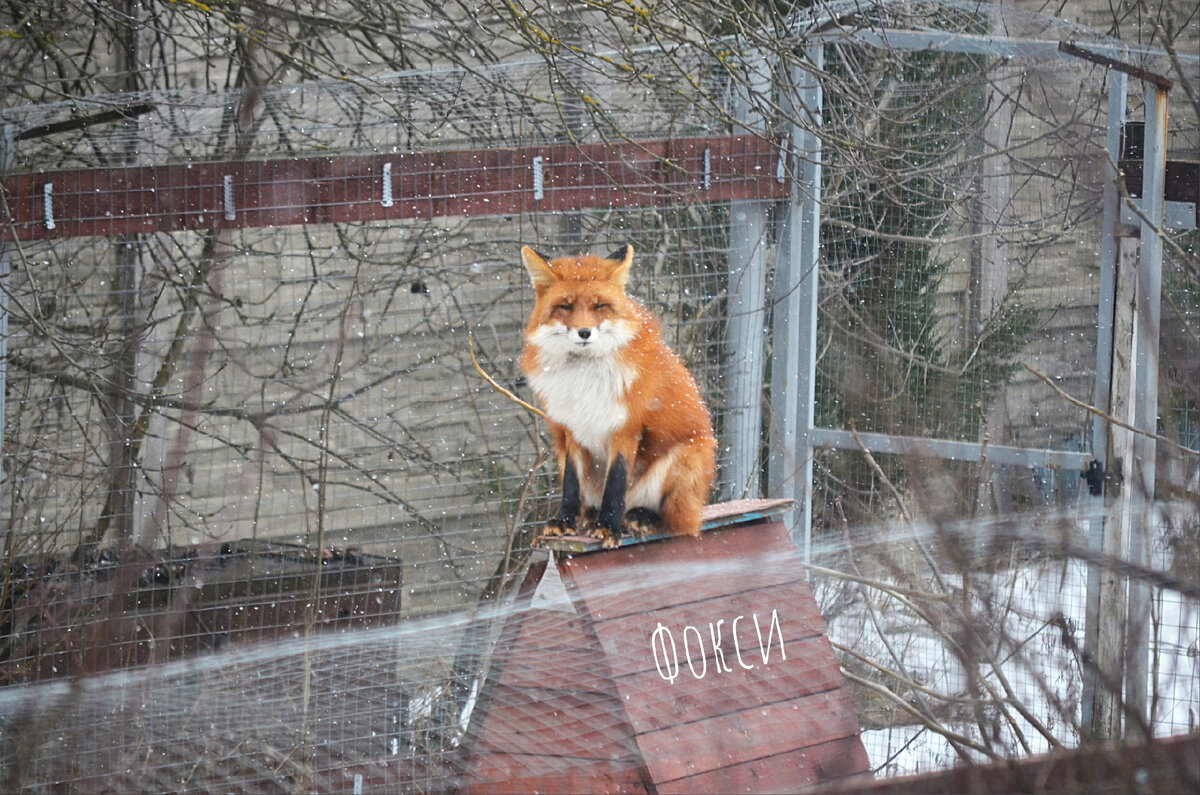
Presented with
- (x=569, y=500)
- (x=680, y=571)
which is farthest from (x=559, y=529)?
(x=680, y=571)

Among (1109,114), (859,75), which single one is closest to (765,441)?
(859,75)

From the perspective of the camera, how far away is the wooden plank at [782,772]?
3.03 meters

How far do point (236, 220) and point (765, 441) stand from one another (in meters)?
2.65

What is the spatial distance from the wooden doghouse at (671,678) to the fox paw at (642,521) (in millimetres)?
40

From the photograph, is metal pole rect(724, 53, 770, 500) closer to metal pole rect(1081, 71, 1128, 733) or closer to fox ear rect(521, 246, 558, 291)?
metal pole rect(1081, 71, 1128, 733)

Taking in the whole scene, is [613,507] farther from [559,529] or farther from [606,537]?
[559,529]

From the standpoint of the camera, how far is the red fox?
127 inches

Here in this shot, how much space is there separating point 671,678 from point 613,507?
20.8 inches

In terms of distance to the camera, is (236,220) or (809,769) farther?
(236,220)

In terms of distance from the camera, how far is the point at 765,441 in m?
5.43

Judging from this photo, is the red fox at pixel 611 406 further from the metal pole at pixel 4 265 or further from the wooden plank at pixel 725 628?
the metal pole at pixel 4 265

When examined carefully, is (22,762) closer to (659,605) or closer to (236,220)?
(659,605)

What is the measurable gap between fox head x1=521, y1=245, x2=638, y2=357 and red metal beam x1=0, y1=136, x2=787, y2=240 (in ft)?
3.61

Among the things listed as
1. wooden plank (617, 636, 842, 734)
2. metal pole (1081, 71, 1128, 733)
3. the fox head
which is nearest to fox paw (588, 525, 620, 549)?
wooden plank (617, 636, 842, 734)
